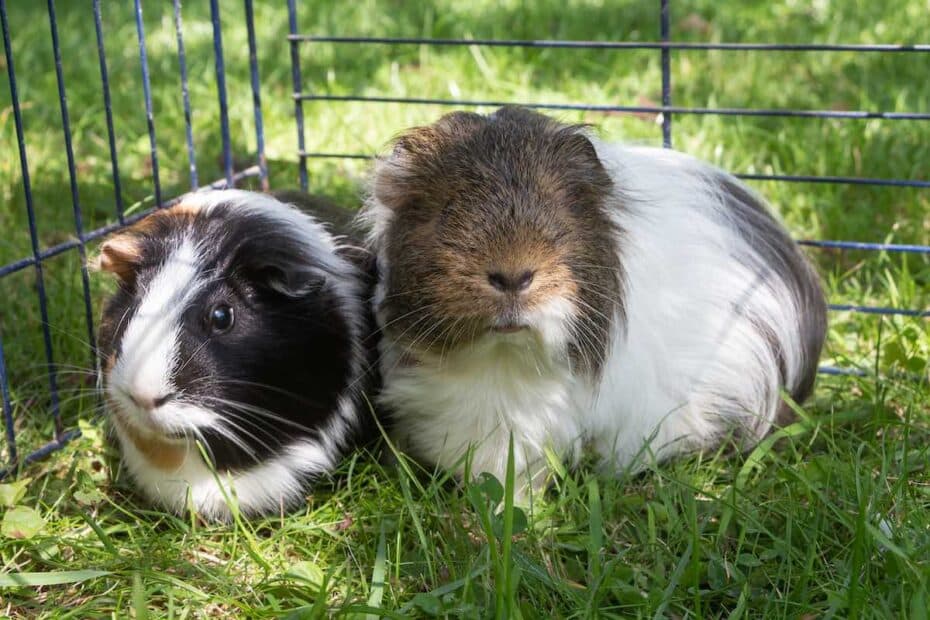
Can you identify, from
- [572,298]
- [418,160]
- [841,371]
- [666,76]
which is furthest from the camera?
[666,76]

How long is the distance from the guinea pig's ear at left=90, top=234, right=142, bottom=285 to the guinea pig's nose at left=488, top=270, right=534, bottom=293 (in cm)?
89

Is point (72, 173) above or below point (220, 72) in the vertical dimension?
below

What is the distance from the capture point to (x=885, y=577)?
2.00 m

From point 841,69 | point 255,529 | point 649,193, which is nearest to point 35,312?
point 255,529

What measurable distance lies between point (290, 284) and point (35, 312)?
55.7 inches

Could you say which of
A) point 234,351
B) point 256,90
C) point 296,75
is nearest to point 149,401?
point 234,351

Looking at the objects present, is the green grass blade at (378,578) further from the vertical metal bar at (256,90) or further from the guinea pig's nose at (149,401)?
the vertical metal bar at (256,90)

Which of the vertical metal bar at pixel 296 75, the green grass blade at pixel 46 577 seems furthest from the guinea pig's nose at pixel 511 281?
the vertical metal bar at pixel 296 75

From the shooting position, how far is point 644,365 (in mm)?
2549

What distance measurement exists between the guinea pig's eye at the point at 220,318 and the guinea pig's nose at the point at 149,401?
207mm

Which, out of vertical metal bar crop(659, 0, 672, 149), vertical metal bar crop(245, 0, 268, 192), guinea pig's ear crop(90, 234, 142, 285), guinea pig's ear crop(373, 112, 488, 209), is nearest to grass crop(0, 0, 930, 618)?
vertical metal bar crop(245, 0, 268, 192)

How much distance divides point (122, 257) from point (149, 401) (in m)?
0.40

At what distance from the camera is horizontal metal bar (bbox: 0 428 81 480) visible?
8.86ft

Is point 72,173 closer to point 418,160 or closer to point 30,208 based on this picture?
point 30,208
